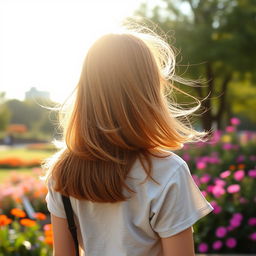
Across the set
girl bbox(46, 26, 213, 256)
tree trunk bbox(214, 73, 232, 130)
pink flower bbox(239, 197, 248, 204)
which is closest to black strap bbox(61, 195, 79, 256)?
girl bbox(46, 26, 213, 256)

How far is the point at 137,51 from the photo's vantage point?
5.18 ft

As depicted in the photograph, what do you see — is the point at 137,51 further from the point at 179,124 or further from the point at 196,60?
the point at 196,60

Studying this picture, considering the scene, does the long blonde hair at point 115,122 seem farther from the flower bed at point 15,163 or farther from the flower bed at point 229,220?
the flower bed at point 15,163

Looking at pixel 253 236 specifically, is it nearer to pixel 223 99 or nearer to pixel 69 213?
pixel 69 213

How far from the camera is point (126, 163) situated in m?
1.53

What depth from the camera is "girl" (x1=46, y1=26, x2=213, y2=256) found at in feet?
4.97

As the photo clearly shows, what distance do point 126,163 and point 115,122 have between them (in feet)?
0.46

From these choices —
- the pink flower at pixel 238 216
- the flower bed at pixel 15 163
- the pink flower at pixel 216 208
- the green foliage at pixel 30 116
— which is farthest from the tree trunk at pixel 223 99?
the green foliage at pixel 30 116

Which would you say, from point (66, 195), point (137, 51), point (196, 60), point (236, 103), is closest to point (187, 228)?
point (66, 195)

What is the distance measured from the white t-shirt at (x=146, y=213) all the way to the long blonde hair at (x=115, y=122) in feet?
0.15

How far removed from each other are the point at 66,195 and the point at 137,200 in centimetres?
25

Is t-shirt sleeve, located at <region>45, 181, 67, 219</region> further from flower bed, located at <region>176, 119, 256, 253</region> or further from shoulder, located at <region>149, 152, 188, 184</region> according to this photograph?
flower bed, located at <region>176, 119, 256, 253</region>

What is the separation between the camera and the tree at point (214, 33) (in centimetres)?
1554

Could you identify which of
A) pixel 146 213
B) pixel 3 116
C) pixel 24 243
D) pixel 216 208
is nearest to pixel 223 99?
Answer: pixel 216 208
